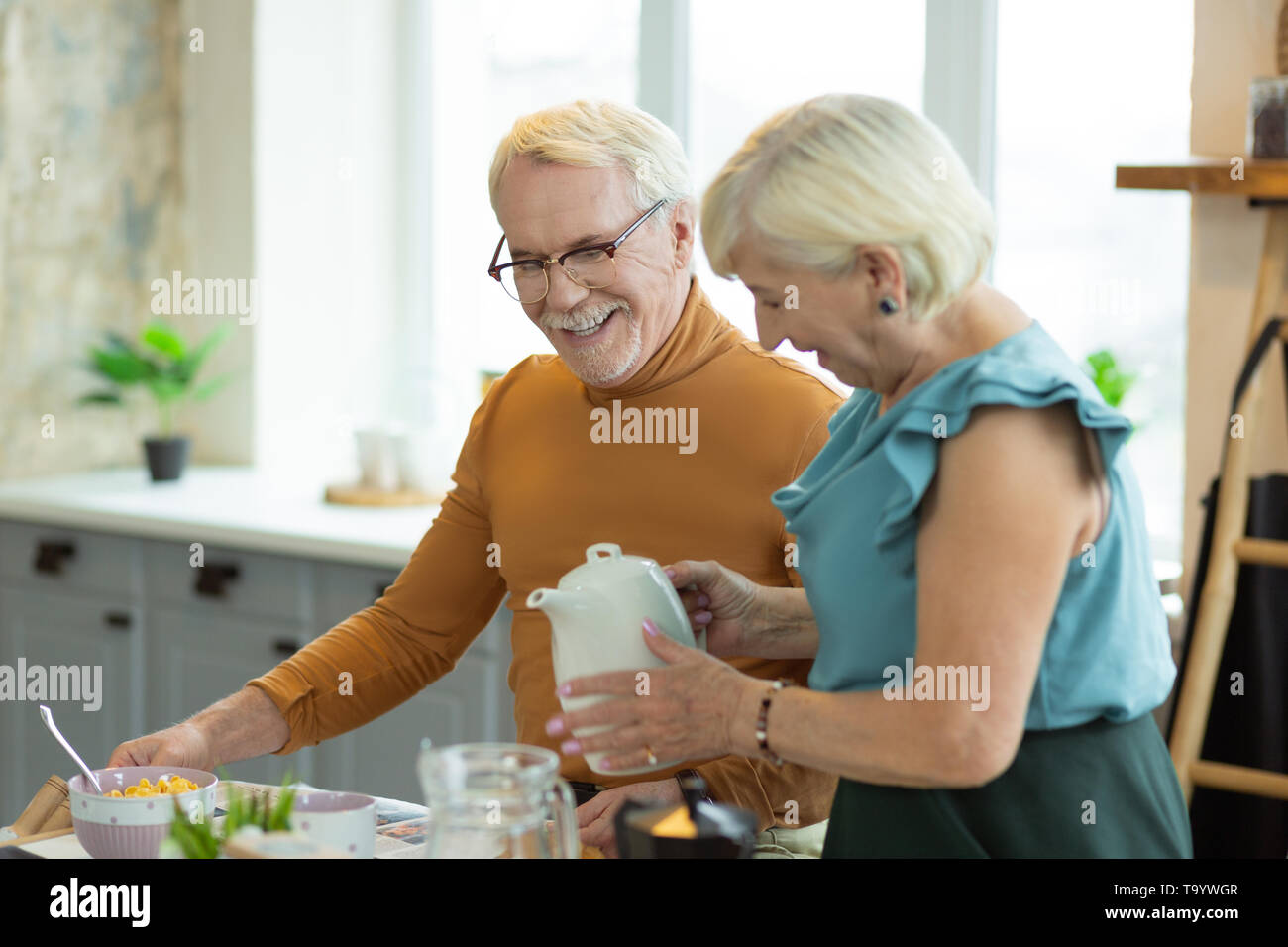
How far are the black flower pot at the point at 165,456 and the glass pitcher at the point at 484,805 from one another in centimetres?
255

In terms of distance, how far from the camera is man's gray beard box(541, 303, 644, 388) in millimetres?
1645

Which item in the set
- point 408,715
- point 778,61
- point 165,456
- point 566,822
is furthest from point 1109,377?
point 165,456

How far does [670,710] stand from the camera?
119cm

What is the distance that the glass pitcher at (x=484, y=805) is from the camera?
1004 mm

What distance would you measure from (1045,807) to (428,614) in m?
0.86

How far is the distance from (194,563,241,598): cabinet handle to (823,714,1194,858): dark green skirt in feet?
6.79

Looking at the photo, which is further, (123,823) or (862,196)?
(123,823)

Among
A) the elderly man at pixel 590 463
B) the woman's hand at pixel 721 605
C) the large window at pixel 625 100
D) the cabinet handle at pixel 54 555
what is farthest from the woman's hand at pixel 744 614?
the cabinet handle at pixel 54 555

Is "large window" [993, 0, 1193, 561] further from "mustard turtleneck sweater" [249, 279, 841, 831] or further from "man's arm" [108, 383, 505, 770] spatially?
"man's arm" [108, 383, 505, 770]

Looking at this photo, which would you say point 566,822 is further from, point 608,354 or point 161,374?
point 161,374

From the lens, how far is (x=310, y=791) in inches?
48.6

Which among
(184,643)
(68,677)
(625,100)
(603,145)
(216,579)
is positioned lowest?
(68,677)
